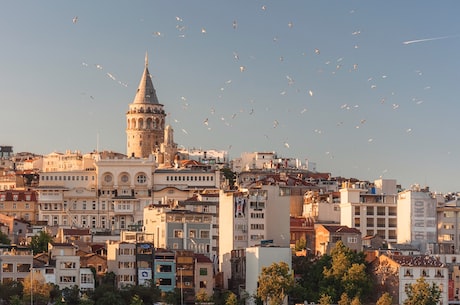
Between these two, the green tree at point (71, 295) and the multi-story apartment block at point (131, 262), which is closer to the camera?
the green tree at point (71, 295)

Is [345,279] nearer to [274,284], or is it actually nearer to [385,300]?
[385,300]

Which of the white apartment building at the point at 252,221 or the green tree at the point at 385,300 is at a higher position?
the white apartment building at the point at 252,221

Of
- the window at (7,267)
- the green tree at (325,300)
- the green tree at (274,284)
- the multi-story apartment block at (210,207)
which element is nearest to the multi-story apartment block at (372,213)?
the multi-story apartment block at (210,207)

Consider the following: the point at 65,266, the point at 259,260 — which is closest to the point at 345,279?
the point at 259,260

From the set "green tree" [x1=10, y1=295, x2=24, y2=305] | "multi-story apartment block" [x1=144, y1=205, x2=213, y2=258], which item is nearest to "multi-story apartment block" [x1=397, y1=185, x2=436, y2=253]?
"multi-story apartment block" [x1=144, y1=205, x2=213, y2=258]

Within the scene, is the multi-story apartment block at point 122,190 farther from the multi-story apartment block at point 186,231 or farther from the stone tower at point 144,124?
the multi-story apartment block at point 186,231

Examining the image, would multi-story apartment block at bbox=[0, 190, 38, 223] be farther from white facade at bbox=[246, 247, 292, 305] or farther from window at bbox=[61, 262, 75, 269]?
white facade at bbox=[246, 247, 292, 305]
